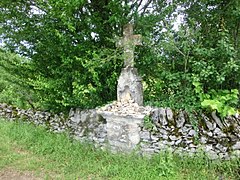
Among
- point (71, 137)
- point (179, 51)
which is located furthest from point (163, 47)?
point (71, 137)

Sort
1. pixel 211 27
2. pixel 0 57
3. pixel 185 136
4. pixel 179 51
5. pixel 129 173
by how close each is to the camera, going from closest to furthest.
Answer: pixel 129 173, pixel 185 136, pixel 179 51, pixel 211 27, pixel 0 57

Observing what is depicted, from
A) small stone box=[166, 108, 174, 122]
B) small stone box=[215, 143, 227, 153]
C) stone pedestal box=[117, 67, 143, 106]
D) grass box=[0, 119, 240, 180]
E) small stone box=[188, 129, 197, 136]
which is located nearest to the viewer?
grass box=[0, 119, 240, 180]

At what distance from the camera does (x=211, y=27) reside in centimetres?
421

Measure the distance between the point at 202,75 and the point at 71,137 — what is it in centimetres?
262

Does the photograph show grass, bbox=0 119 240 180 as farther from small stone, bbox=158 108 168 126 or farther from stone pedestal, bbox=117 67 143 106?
stone pedestal, bbox=117 67 143 106

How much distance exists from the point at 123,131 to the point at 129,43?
140cm

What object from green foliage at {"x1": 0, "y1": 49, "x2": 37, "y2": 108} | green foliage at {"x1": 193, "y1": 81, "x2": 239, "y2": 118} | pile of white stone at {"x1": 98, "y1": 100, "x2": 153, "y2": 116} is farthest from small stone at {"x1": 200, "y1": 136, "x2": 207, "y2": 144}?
green foliage at {"x1": 0, "y1": 49, "x2": 37, "y2": 108}

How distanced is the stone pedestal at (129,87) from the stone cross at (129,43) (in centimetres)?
13

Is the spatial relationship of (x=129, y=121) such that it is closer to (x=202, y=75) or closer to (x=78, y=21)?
(x=202, y=75)

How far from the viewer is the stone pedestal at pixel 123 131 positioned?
3.83m

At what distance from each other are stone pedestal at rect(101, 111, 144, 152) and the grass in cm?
17

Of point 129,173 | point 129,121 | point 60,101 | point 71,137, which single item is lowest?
point 129,173

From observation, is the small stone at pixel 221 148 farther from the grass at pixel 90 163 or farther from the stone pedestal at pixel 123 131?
the stone pedestal at pixel 123 131

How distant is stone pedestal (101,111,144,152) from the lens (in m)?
3.83
